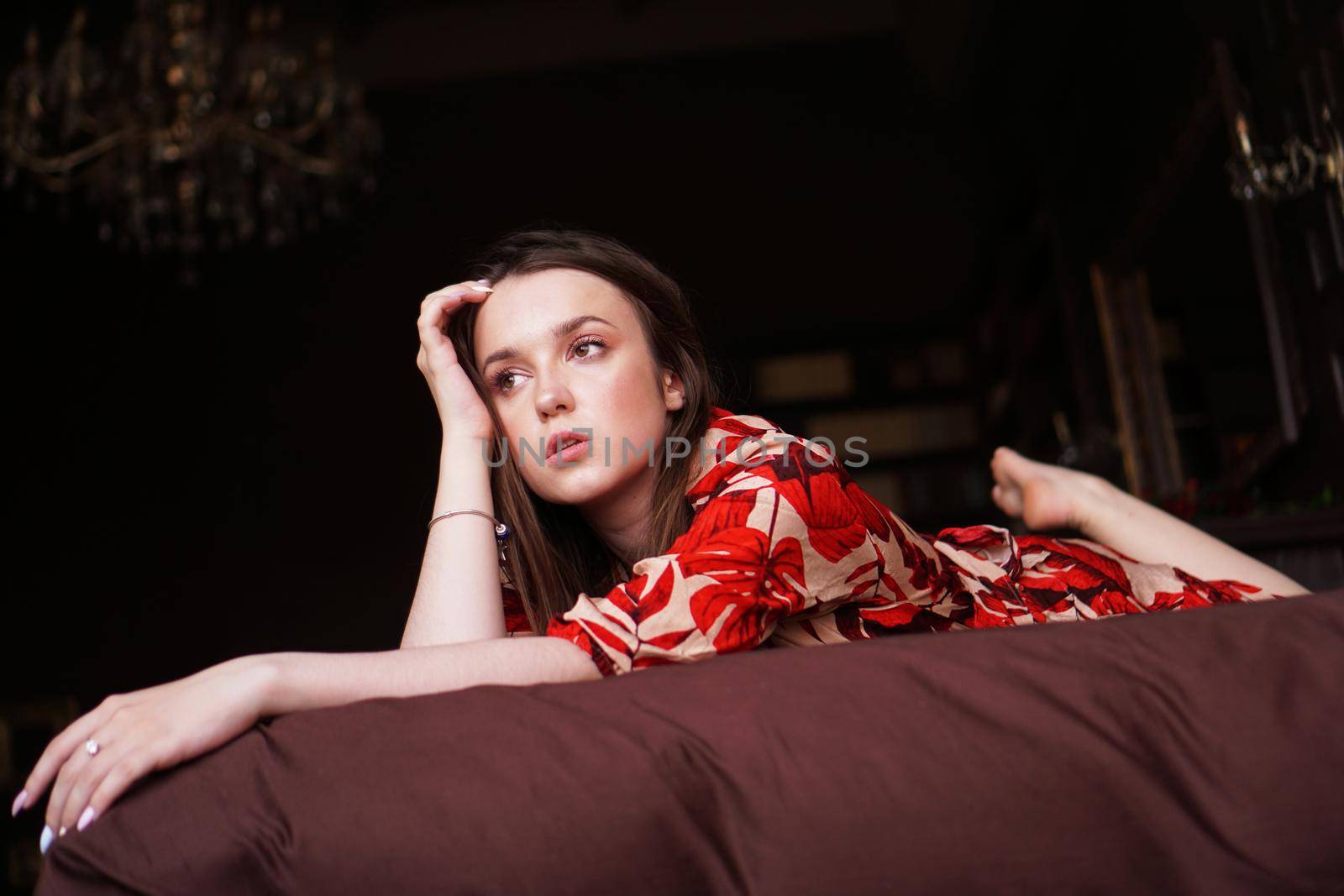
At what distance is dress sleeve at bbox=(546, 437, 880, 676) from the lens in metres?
1.13

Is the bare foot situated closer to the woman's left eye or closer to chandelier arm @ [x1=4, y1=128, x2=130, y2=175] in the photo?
the woman's left eye

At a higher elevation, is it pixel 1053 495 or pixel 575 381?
pixel 575 381

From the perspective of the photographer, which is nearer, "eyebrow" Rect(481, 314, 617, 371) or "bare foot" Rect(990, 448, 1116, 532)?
"eyebrow" Rect(481, 314, 617, 371)

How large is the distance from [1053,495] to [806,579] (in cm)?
109

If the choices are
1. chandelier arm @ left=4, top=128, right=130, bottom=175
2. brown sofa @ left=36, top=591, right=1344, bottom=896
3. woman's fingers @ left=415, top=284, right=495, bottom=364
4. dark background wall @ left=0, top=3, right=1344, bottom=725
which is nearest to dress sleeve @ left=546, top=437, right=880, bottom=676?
brown sofa @ left=36, top=591, right=1344, bottom=896

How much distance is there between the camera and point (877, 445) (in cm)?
805

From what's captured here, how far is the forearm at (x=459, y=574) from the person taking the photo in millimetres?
1410

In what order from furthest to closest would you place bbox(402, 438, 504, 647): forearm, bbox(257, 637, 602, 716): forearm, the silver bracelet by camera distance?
1. the silver bracelet
2. bbox(402, 438, 504, 647): forearm
3. bbox(257, 637, 602, 716): forearm

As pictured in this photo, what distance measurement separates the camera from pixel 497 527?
1.61 m

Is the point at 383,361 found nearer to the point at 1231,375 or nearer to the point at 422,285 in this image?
the point at 422,285

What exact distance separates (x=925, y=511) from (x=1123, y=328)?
326cm

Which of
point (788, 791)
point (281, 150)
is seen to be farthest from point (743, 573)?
point (281, 150)

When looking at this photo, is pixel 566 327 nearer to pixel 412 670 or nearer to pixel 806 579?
pixel 806 579

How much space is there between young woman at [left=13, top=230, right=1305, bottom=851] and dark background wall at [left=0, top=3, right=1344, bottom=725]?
3583mm
